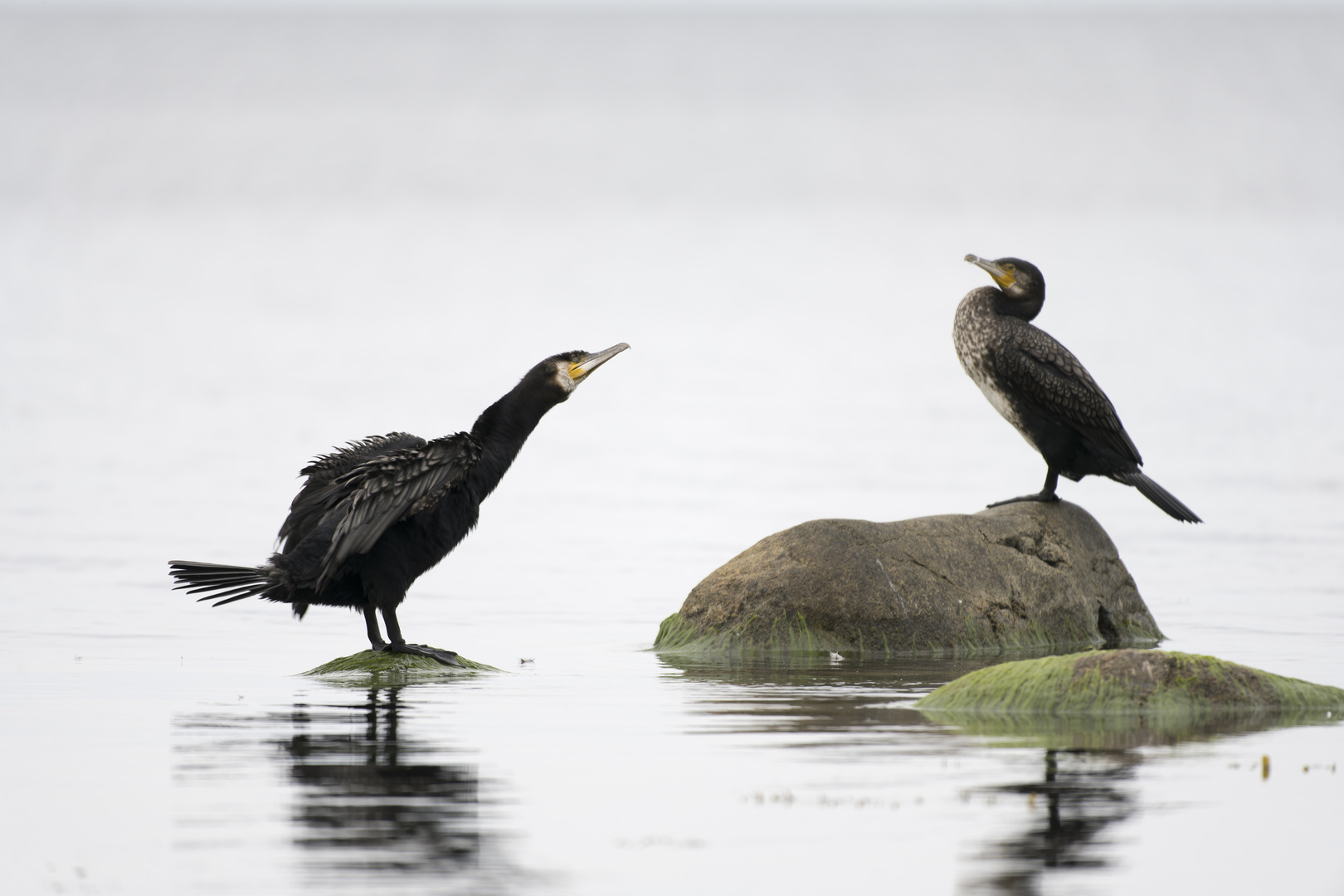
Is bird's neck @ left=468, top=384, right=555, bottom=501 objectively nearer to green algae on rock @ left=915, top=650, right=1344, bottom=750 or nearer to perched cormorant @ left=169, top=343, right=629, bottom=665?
perched cormorant @ left=169, top=343, right=629, bottom=665

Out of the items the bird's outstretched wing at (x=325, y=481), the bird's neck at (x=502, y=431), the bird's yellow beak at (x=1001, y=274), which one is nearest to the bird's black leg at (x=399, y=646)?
the bird's outstretched wing at (x=325, y=481)

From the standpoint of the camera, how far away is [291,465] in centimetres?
2719

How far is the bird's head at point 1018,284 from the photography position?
40.5ft

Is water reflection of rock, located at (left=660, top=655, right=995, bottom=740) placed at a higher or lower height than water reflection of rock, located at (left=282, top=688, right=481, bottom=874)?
higher

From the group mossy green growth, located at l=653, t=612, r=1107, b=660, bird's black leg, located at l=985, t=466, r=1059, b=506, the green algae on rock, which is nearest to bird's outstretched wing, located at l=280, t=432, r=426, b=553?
mossy green growth, located at l=653, t=612, r=1107, b=660

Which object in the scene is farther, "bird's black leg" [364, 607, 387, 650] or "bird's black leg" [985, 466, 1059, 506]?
"bird's black leg" [985, 466, 1059, 506]

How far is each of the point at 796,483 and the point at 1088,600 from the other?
14132 mm

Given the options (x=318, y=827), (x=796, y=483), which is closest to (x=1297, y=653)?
(x=318, y=827)

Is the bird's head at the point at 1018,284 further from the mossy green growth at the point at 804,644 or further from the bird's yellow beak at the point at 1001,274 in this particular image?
the mossy green growth at the point at 804,644

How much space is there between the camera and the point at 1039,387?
38.6 feet

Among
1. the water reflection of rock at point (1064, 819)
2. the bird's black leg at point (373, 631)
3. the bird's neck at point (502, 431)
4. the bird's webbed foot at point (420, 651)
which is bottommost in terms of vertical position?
the water reflection of rock at point (1064, 819)

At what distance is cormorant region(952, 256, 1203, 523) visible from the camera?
11.8 meters

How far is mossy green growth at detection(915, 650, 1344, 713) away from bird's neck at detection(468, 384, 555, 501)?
287cm

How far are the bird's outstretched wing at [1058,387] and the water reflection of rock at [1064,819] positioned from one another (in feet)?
17.4
